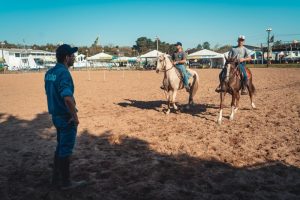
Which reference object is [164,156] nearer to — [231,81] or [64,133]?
[64,133]

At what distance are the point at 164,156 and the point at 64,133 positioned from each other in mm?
2703

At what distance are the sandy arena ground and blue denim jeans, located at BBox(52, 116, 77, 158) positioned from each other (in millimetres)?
749

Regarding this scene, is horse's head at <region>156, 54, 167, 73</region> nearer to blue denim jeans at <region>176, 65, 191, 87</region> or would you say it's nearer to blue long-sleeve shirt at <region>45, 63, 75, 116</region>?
blue denim jeans at <region>176, 65, 191, 87</region>

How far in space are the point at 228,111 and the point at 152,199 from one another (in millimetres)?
8139

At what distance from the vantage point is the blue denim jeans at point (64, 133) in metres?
4.93

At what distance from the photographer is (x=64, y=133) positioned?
4.96m

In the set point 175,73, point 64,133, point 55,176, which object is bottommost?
Answer: point 55,176

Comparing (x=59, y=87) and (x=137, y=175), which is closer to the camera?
(x=59, y=87)

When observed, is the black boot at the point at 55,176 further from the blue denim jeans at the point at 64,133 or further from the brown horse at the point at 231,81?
the brown horse at the point at 231,81

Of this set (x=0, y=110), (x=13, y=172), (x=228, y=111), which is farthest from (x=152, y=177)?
(x=0, y=110)

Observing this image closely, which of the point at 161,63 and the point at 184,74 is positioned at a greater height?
the point at 161,63

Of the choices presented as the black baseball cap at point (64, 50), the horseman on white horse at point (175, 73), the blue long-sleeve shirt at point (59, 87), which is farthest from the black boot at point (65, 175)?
the horseman on white horse at point (175, 73)

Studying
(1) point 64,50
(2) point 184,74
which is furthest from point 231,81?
(1) point 64,50

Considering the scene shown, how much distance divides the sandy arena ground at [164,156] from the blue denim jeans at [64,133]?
2.46ft
